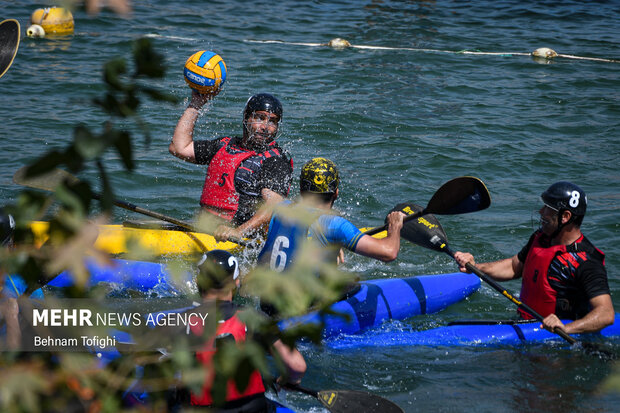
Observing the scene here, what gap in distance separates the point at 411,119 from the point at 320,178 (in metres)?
6.63

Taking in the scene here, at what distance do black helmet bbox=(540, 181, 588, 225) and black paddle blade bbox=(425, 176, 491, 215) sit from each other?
0.53m

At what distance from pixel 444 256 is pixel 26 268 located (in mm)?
6344

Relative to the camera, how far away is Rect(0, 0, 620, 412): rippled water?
5.11 metres

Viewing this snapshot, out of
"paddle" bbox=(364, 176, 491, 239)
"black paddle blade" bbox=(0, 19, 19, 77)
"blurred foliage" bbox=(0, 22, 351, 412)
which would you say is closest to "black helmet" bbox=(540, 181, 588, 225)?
"paddle" bbox=(364, 176, 491, 239)

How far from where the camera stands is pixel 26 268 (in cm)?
120

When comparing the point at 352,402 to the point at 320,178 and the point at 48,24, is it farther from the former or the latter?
the point at 48,24

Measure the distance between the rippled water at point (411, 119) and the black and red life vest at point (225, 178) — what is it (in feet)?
4.70

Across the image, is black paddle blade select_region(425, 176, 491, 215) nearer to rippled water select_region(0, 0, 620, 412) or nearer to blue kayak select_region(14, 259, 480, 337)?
blue kayak select_region(14, 259, 480, 337)

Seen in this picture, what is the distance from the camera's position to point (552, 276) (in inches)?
199

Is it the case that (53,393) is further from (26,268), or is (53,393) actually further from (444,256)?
(444,256)

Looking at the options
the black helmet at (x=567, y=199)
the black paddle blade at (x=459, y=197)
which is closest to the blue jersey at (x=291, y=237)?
the black paddle blade at (x=459, y=197)

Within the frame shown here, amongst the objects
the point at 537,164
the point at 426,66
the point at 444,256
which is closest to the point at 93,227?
the point at 444,256

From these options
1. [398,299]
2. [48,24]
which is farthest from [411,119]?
[48,24]

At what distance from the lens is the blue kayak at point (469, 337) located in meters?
5.27
